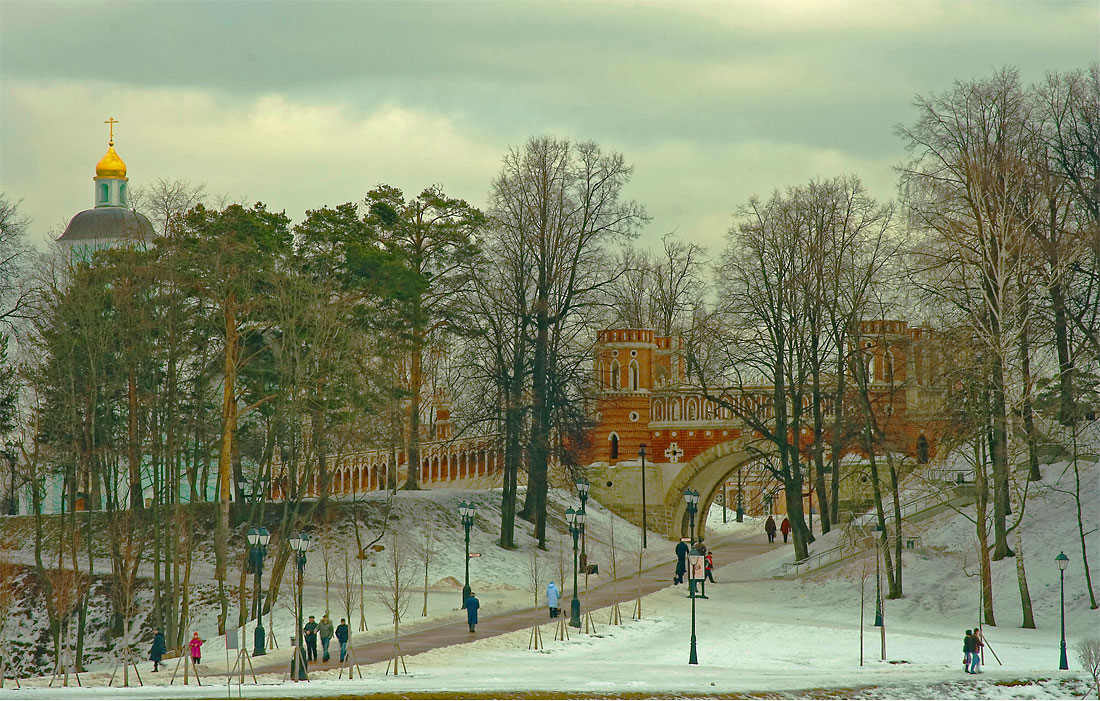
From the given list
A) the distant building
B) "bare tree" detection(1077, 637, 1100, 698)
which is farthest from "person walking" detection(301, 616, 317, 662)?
the distant building

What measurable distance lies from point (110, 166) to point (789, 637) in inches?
2875

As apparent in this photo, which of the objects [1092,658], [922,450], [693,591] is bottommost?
[1092,658]

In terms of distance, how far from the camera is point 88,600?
38125mm

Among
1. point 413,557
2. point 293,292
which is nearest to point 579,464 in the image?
point 413,557

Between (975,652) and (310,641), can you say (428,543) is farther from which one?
(975,652)

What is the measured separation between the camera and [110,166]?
304 ft

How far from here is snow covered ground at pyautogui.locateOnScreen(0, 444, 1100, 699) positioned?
78.6ft

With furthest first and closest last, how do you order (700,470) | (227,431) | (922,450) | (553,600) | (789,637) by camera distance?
(700,470) < (922,450) < (227,431) < (553,600) < (789,637)

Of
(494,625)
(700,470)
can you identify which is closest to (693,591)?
(494,625)

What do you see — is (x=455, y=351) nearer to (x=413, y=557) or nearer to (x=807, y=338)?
(x=413, y=557)

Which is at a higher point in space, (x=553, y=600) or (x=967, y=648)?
→ (x=553, y=600)

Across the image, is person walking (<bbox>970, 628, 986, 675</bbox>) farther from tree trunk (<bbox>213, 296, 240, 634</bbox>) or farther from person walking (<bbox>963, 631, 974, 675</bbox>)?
tree trunk (<bbox>213, 296, 240, 634</bbox>)

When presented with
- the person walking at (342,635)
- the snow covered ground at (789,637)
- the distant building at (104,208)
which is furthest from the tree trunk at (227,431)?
the distant building at (104,208)

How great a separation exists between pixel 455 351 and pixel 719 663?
2043cm
